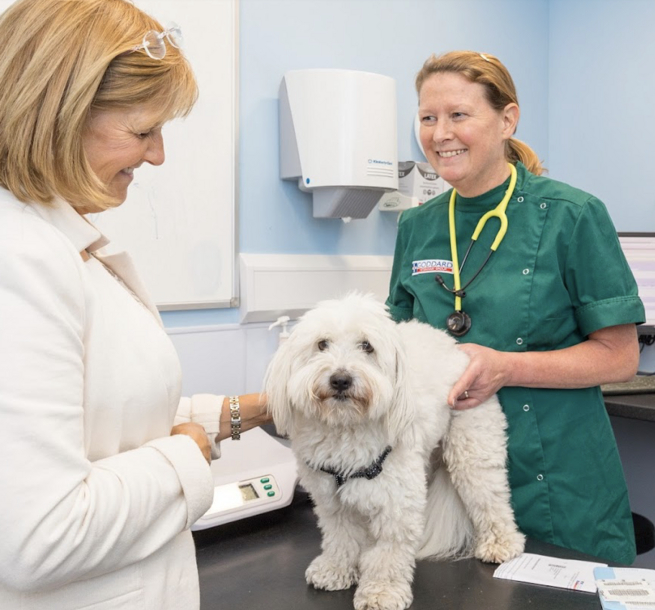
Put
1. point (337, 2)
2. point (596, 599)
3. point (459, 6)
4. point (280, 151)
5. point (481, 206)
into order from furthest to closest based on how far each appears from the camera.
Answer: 1. point (459, 6)
2. point (337, 2)
3. point (280, 151)
4. point (481, 206)
5. point (596, 599)

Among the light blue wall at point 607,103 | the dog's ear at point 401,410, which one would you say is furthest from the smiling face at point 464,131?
the light blue wall at point 607,103

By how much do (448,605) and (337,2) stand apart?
193 centimetres

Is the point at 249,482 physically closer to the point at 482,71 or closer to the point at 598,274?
the point at 598,274

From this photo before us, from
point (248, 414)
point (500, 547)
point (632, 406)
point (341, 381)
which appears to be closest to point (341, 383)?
point (341, 381)

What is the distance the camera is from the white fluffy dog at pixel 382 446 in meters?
1.10

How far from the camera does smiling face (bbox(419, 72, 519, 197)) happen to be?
1.30m

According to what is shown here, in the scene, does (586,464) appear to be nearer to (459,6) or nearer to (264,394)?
(264,394)

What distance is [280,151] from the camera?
82.7 inches

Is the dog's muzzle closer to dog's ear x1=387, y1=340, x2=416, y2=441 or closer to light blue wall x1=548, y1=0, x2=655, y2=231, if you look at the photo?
dog's ear x1=387, y1=340, x2=416, y2=441

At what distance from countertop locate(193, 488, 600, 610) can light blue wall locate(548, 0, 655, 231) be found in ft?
6.69

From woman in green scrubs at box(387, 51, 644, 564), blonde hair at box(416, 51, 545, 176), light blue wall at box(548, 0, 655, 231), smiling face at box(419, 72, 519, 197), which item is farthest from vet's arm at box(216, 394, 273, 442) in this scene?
light blue wall at box(548, 0, 655, 231)

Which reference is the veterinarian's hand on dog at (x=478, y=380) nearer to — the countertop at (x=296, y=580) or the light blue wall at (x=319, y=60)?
the countertop at (x=296, y=580)

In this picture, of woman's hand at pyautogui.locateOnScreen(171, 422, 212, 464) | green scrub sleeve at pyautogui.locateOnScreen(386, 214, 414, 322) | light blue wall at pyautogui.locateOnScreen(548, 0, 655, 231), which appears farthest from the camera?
light blue wall at pyautogui.locateOnScreen(548, 0, 655, 231)

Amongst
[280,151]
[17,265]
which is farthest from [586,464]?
[280,151]
